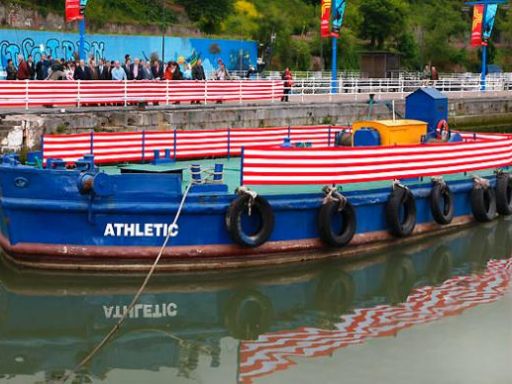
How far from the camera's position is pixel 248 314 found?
45.0ft

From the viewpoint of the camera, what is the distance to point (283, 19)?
60969 mm

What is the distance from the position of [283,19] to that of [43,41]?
25.9m

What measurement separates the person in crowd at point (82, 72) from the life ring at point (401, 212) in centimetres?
1105

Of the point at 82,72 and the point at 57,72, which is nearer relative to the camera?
the point at 57,72

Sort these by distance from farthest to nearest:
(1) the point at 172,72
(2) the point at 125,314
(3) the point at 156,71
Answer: (3) the point at 156,71 < (1) the point at 172,72 < (2) the point at 125,314

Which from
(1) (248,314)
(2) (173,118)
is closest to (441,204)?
(1) (248,314)

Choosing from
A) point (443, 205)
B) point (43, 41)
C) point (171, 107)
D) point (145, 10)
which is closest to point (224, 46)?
point (145, 10)

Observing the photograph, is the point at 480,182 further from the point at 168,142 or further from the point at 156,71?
the point at 156,71

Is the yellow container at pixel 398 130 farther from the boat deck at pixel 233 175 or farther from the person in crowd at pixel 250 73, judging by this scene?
the person in crowd at pixel 250 73

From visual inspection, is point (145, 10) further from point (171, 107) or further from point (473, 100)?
point (171, 107)

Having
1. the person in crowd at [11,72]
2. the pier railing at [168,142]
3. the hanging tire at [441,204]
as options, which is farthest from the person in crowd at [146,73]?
the hanging tire at [441,204]

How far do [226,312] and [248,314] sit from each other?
1.03 ft

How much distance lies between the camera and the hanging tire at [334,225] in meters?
15.3

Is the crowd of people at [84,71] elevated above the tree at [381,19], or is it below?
below
